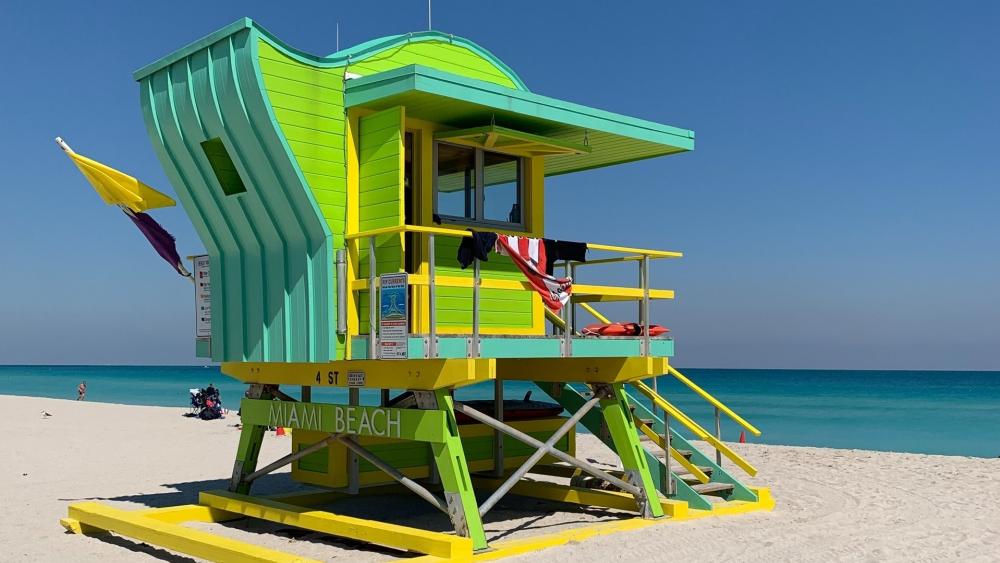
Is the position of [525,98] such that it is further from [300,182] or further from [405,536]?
[405,536]

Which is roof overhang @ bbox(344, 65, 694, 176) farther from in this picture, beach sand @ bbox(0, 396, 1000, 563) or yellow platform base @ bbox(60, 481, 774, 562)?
beach sand @ bbox(0, 396, 1000, 563)

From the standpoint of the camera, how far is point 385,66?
40.6ft

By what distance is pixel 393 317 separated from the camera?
10531 millimetres

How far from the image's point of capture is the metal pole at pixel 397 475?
1088 cm

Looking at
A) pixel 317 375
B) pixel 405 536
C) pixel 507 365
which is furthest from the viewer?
pixel 507 365

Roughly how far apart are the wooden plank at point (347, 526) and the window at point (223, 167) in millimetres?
3729

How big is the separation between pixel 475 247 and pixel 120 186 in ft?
16.9

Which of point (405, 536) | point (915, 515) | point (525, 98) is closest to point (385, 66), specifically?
point (525, 98)

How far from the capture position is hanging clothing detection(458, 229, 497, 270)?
11062 millimetres

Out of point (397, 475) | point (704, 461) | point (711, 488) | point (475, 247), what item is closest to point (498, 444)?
point (704, 461)

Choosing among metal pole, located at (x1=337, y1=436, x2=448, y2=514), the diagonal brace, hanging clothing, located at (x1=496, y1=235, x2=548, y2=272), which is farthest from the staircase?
metal pole, located at (x1=337, y1=436, x2=448, y2=514)

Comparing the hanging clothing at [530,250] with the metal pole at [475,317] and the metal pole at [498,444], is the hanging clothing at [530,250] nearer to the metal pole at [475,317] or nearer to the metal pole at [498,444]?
the metal pole at [475,317]

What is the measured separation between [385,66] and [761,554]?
684 centimetres

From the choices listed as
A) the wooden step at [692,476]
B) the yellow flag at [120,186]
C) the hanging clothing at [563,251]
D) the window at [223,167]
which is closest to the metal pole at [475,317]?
the hanging clothing at [563,251]
